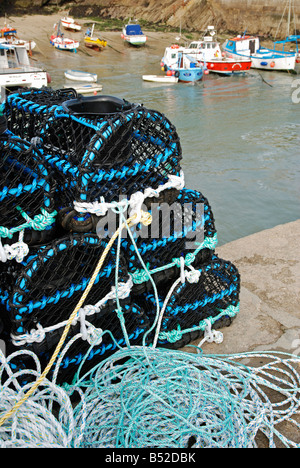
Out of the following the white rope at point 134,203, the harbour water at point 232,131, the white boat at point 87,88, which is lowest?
the harbour water at point 232,131

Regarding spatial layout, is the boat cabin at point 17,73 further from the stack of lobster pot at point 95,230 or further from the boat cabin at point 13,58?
the stack of lobster pot at point 95,230

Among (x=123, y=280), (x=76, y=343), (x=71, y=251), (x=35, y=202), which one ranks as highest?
(x=35, y=202)

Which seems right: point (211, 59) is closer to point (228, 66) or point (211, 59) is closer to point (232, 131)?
Result: point (228, 66)

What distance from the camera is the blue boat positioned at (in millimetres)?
21094

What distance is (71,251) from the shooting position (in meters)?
1.89

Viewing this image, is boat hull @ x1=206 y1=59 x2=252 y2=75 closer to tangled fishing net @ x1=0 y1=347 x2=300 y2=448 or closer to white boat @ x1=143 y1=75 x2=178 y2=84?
white boat @ x1=143 y1=75 x2=178 y2=84

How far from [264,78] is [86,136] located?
892 inches

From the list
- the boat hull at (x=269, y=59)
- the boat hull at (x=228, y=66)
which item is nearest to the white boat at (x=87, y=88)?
the boat hull at (x=228, y=66)

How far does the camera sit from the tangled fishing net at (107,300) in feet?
5.95

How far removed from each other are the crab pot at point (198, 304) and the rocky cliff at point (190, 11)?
36.2 m

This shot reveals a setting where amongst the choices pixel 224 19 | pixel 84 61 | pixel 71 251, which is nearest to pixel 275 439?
pixel 71 251

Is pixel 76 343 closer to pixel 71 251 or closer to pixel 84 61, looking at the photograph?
pixel 71 251

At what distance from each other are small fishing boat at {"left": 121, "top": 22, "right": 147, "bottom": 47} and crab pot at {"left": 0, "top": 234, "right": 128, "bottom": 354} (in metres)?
32.2

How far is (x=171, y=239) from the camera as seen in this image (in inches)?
91.7
